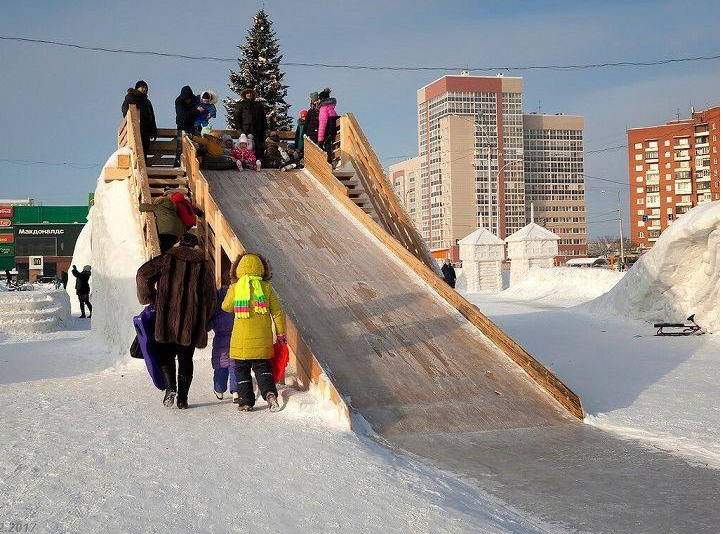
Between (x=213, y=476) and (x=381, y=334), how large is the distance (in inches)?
155

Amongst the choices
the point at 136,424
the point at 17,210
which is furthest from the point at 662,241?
the point at 17,210

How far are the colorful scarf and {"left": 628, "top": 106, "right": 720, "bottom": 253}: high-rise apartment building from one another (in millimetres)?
121171

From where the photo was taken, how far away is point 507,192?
126 m

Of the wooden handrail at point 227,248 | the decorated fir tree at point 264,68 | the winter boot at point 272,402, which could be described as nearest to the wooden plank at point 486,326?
the wooden handrail at point 227,248

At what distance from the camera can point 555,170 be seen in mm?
132625

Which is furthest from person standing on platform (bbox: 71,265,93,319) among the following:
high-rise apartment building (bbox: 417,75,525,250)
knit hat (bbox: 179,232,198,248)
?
high-rise apartment building (bbox: 417,75,525,250)

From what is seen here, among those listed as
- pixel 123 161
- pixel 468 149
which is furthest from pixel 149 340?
pixel 468 149

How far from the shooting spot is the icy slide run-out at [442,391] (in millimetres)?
4691

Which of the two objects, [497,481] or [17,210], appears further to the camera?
[17,210]

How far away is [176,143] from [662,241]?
31.7 feet

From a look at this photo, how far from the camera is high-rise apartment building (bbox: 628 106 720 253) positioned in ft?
398

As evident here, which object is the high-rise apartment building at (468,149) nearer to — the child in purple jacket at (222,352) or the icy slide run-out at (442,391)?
the icy slide run-out at (442,391)

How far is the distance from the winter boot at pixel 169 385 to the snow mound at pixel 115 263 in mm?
4216

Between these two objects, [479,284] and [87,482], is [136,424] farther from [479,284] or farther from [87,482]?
[479,284]
